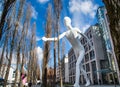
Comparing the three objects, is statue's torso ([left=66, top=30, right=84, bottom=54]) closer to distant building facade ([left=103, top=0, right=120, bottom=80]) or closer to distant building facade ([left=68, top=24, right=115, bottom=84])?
Answer: distant building facade ([left=103, top=0, right=120, bottom=80])

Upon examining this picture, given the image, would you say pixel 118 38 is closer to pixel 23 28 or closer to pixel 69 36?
pixel 69 36

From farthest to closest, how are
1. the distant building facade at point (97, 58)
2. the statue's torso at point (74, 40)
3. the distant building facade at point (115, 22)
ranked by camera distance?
the distant building facade at point (97, 58) < the statue's torso at point (74, 40) < the distant building facade at point (115, 22)

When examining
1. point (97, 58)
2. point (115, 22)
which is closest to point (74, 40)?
point (115, 22)

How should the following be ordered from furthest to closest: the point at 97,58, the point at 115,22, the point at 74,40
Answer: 1. the point at 97,58
2. the point at 74,40
3. the point at 115,22

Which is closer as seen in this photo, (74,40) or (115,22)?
(115,22)

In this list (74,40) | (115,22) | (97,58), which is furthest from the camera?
(97,58)

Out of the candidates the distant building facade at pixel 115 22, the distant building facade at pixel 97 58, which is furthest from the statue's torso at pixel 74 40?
the distant building facade at pixel 97 58

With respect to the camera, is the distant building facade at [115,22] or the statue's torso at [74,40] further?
the statue's torso at [74,40]

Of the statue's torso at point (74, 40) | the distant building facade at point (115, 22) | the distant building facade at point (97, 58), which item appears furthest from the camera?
the distant building facade at point (97, 58)

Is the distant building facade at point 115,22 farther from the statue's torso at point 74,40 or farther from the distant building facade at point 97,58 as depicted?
the distant building facade at point 97,58

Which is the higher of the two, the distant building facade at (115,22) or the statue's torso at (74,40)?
the statue's torso at (74,40)

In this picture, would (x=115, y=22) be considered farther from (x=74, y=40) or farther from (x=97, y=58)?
(x=97, y=58)

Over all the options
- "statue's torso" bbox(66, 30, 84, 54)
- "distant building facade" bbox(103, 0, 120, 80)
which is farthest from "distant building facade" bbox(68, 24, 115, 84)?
"distant building facade" bbox(103, 0, 120, 80)

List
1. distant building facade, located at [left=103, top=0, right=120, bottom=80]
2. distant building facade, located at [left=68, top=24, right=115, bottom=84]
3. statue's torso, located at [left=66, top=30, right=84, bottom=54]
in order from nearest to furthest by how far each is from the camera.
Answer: distant building facade, located at [left=103, top=0, right=120, bottom=80] → statue's torso, located at [left=66, top=30, right=84, bottom=54] → distant building facade, located at [left=68, top=24, right=115, bottom=84]
